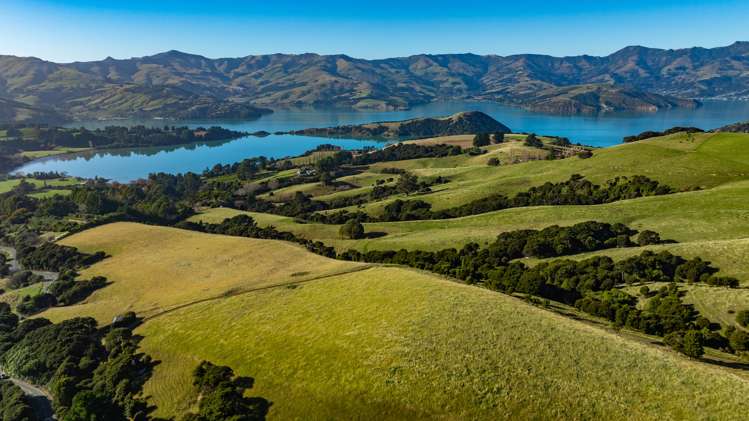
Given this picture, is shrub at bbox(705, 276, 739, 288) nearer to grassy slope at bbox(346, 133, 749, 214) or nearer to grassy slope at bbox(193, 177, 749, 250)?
grassy slope at bbox(193, 177, 749, 250)

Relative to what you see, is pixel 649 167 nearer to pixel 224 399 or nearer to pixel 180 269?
pixel 180 269

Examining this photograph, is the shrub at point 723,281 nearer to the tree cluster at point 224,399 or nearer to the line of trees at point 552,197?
the tree cluster at point 224,399

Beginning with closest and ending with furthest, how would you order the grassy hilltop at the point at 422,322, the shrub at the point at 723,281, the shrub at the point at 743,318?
the grassy hilltop at the point at 422,322 → the shrub at the point at 743,318 → the shrub at the point at 723,281

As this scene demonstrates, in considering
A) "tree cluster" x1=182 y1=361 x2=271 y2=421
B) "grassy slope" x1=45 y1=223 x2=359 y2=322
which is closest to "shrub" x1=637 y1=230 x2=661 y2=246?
"grassy slope" x1=45 y1=223 x2=359 y2=322

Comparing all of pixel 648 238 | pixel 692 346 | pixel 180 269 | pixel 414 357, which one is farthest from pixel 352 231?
pixel 692 346

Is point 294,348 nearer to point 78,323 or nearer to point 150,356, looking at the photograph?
point 150,356

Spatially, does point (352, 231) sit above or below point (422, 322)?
below

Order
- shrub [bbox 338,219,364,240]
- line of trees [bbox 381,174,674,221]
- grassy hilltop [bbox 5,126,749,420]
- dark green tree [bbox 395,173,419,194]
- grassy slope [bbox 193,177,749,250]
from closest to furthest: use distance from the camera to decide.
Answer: grassy hilltop [bbox 5,126,749,420] < grassy slope [bbox 193,177,749,250] < shrub [bbox 338,219,364,240] < line of trees [bbox 381,174,674,221] < dark green tree [bbox 395,173,419,194]

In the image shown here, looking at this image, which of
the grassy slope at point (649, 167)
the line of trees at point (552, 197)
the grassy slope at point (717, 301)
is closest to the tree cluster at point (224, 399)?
the grassy slope at point (717, 301)

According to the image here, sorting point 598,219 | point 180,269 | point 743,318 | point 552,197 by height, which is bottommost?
point 180,269
